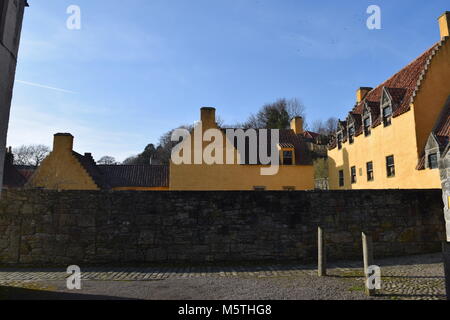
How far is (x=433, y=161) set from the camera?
12.9 metres

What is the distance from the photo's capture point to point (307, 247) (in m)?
9.72

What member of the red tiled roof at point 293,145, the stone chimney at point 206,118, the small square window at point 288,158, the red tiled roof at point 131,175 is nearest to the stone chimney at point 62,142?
the red tiled roof at point 131,175

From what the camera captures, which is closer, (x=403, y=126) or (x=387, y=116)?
(x=403, y=126)

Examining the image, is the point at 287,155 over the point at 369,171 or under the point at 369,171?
over

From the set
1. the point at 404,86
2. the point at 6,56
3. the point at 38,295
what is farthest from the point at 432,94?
the point at 38,295

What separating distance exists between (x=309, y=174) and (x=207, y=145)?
812cm

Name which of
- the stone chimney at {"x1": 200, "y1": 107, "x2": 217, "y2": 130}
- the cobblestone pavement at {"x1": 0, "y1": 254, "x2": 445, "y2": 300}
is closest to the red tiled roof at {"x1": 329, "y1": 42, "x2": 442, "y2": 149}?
the cobblestone pavement at {"x1": 0, "y1": 254, "x2": 445, "y2": 300}

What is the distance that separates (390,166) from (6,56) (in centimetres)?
1686

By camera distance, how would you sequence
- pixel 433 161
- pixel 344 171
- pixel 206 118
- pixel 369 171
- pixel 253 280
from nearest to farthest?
pixel 253 280 < pixel 433 161 < pixel 369 171 < pixel 344 171 < pixel 206 118

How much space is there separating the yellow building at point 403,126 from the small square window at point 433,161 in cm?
10

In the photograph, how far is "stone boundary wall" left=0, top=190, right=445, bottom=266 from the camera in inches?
368

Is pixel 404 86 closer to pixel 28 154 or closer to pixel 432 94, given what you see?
pixel 432 94

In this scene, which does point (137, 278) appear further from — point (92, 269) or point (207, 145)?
point (207, 145)
